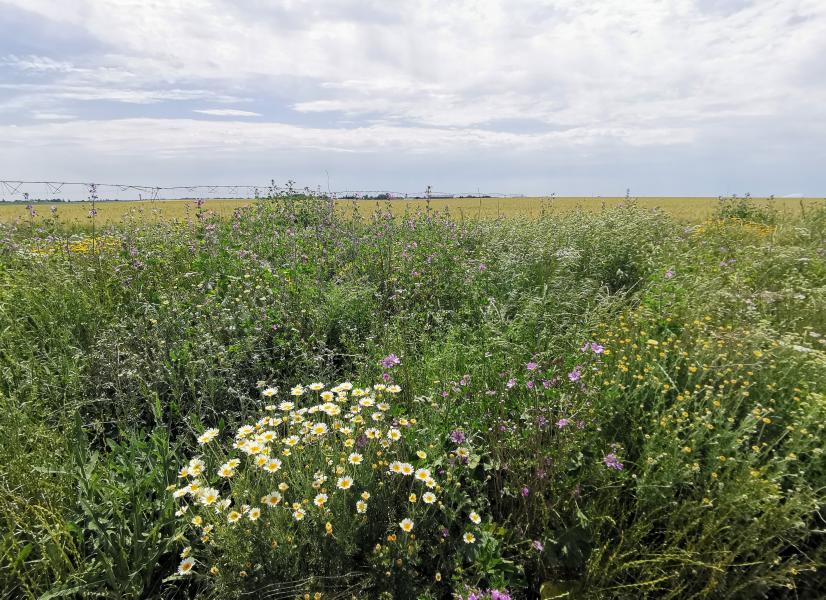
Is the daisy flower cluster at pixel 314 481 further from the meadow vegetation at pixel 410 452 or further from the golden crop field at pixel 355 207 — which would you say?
the golden crop field at pixel 355 207

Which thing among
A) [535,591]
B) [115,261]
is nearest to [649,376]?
[535,591]

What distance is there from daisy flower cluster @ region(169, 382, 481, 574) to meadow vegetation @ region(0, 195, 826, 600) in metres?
0.01

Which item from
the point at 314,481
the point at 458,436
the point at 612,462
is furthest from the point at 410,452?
the point at 612,462

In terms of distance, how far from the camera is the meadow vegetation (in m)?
1.91

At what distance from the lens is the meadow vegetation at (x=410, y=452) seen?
6.26 ft

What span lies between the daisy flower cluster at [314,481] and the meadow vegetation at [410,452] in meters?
0.01

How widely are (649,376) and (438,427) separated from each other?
1.21 m

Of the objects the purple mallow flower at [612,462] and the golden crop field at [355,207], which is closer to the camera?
the purple mallow flower at [612,462]

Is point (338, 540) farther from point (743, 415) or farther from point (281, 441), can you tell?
point (743, 415)

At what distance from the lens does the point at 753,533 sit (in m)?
1.89

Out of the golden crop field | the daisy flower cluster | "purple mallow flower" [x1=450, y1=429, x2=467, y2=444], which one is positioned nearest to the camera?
the daisy flower cluster

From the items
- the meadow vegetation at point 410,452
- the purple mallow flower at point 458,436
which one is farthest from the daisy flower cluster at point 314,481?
the purple mallow flower at point 458,436

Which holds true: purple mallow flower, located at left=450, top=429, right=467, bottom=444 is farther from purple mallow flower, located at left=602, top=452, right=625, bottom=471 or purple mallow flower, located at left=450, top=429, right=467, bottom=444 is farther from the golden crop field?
the golden crop field

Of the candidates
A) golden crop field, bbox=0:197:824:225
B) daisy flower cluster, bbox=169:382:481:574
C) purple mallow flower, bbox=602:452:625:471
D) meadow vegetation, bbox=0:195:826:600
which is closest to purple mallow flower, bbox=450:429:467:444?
meadow vegetation, bbox=0:195:826:600
